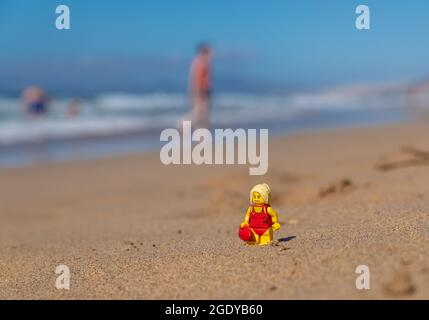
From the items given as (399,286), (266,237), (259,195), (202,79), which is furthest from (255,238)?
(202,79)

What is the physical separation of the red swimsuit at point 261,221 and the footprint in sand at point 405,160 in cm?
301

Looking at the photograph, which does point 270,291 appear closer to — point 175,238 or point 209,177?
point 175,238

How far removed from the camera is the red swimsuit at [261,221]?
2.87 m

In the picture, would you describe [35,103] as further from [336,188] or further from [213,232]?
[213,232]

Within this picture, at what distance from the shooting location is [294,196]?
219 inches

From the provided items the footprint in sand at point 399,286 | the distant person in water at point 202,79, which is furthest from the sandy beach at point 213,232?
the distant person in water at point 202,79

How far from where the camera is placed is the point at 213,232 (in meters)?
3.88

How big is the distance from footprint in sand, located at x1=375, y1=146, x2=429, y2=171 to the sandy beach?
0.05ft

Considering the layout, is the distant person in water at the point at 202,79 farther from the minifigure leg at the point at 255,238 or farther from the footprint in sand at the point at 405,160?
the minifigure leg at the point at 255,238

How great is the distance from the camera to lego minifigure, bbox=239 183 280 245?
2877 millimetres

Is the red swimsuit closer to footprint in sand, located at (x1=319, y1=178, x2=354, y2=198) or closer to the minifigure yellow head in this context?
the minifigure yellow head

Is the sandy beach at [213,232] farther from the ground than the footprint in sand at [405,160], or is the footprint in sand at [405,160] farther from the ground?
the footprint in sand at [405,160]

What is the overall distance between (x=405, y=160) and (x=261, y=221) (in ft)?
11.1
